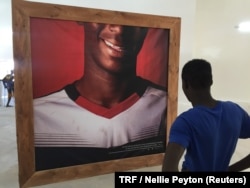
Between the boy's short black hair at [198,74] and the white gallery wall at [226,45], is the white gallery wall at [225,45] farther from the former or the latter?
the boy's short black hair at [198,74]

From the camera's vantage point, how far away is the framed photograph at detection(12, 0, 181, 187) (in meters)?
2.74

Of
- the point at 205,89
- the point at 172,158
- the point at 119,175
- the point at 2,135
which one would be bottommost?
the point at 2,135

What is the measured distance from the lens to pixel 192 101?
1113mm

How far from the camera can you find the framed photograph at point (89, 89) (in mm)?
2744

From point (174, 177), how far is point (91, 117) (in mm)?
2201

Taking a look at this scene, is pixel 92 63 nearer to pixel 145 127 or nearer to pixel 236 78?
pixel 145 127

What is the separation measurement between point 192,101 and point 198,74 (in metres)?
0.12

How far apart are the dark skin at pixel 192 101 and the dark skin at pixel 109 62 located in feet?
6.76

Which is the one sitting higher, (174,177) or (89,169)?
(174,177)

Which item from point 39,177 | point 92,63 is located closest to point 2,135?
point 39,177

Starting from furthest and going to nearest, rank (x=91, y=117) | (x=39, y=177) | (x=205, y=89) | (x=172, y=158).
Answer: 1. (x=91, y=117)
2. (x=39, y=177)
3. (x=205, y=89)
4. (x=172, y=158)

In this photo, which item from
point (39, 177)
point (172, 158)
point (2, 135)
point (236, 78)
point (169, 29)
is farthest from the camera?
point (236, 78)

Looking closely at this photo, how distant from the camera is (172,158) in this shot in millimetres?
969

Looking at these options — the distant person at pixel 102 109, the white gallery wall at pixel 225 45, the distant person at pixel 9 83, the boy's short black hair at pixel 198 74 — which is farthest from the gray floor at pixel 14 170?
the distant person at pixel 9 83
